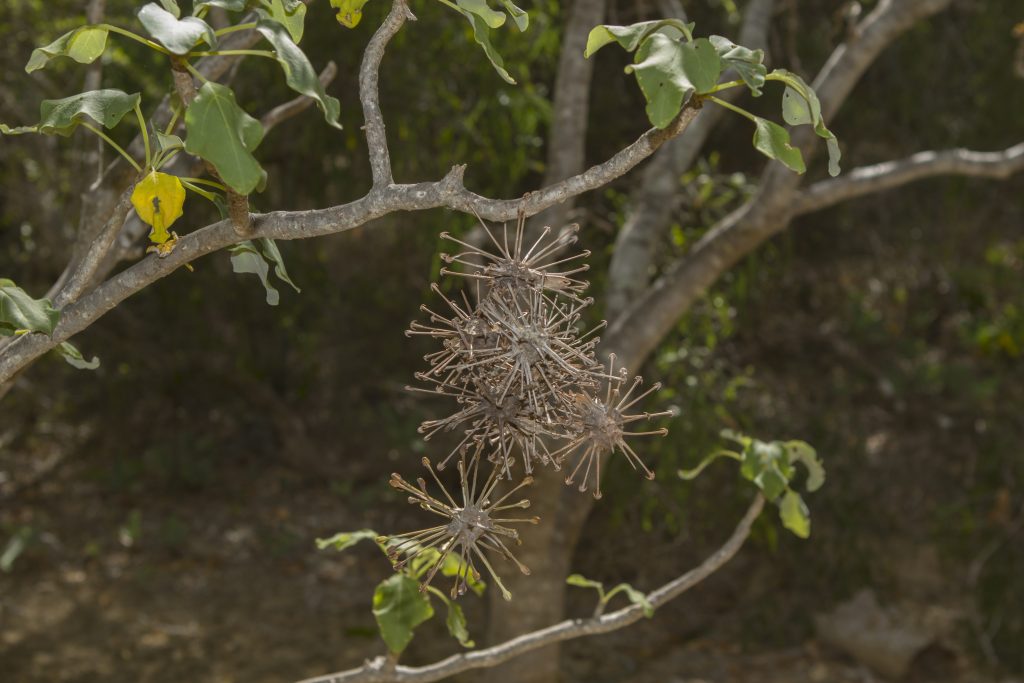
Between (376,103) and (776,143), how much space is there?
1.61ft

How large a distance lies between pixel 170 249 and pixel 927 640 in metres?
3.99

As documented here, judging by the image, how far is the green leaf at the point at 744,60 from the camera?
1.11 meters

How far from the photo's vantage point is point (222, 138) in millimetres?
1007

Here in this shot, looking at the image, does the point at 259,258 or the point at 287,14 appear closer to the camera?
the point at 287,14

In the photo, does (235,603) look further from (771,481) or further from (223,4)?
(223,4)

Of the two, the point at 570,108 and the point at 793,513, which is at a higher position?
the point at 570,108

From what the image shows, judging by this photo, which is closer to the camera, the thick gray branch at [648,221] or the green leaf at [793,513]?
the green leaf at [793,513]

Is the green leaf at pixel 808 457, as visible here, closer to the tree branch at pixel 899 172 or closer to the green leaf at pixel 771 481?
the green leaf at pixel 771 481

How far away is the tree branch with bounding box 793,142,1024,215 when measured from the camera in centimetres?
332

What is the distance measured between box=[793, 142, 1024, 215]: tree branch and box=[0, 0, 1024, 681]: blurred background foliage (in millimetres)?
395

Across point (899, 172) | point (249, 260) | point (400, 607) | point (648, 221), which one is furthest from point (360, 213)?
point (899, 172)

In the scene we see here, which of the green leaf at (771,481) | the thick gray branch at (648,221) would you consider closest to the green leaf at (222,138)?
the green leaf at (771,481)

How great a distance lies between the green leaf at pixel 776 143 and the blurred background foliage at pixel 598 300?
2185 mm

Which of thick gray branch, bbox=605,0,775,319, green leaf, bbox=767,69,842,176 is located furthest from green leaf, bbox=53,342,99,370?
thick gray branch, bbox=605,0,775,319
